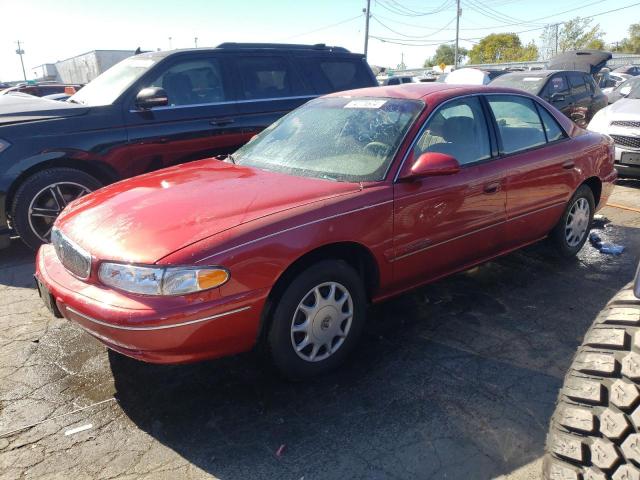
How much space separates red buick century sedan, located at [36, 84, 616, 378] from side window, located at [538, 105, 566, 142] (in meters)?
0.01

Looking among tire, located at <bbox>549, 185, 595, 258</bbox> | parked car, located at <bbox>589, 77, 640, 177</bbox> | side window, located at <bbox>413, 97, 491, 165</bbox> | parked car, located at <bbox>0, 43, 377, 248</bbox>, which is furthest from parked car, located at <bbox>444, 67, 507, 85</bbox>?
side window, located at <bbox>413, 97, 491, 165</bbox>

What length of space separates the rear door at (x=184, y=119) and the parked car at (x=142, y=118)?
0.01 metres

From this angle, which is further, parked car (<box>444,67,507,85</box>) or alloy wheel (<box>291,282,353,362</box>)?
parked car (<box>444,67,507,85</box>)

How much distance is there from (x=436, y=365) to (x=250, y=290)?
50.3 inches

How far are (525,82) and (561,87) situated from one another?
826 mm

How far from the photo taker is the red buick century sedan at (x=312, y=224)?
8.21 feet

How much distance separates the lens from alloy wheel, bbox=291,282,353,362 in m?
2.88

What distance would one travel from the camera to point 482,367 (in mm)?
3113

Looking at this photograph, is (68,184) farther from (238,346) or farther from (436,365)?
(436,365)

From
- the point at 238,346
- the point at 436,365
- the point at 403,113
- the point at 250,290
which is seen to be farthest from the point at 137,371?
the point at 403,113

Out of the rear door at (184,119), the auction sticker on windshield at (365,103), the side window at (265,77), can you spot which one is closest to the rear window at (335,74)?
the side window at (265,77)

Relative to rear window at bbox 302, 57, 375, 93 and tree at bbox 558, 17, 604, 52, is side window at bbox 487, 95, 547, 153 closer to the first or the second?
rear window at bbox 302, 57, 375, 93

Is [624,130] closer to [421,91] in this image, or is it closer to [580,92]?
[580,92]

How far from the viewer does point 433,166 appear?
3.10 metres
